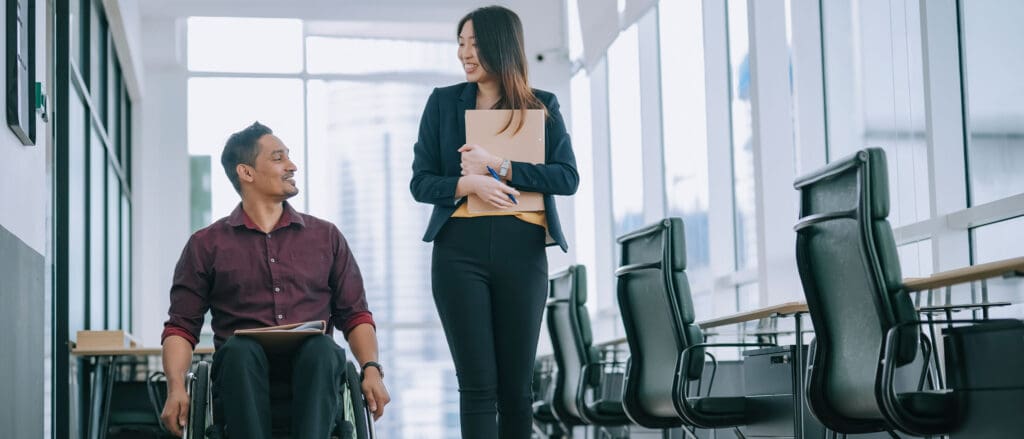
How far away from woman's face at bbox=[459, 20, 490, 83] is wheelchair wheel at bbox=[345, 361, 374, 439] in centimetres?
84

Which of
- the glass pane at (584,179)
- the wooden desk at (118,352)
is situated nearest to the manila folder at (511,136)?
the wooden desk at (118,352)

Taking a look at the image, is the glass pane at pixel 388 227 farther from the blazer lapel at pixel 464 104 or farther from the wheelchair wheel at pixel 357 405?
the wheelchair wheel at pixel 357 405

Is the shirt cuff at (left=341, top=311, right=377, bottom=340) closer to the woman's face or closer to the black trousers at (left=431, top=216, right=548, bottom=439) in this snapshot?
the black trousers at (left=431, top=216, right=548, bottom=439)

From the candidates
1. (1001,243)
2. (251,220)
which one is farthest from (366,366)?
(1001,243)

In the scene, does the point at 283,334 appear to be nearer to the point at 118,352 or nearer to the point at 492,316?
the point at 492,316

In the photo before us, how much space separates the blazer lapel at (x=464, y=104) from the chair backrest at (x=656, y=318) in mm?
1150

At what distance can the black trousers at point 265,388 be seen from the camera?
2.70 m

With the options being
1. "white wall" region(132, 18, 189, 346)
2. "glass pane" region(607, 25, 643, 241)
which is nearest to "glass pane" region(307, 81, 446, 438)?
"white wall" region(132, 18, 189, 346)

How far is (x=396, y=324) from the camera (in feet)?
33.3

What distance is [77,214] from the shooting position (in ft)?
20.3

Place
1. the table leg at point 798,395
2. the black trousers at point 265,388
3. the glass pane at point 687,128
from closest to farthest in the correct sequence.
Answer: the black trousers at point 265,388 → the table leg at point 798,395 → the glass pane at point 687,128

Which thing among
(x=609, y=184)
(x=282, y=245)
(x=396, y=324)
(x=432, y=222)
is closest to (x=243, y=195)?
(x=282, y=245)

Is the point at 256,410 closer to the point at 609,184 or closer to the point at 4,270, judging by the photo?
the point at 4,270

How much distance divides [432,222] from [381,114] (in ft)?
24.1
